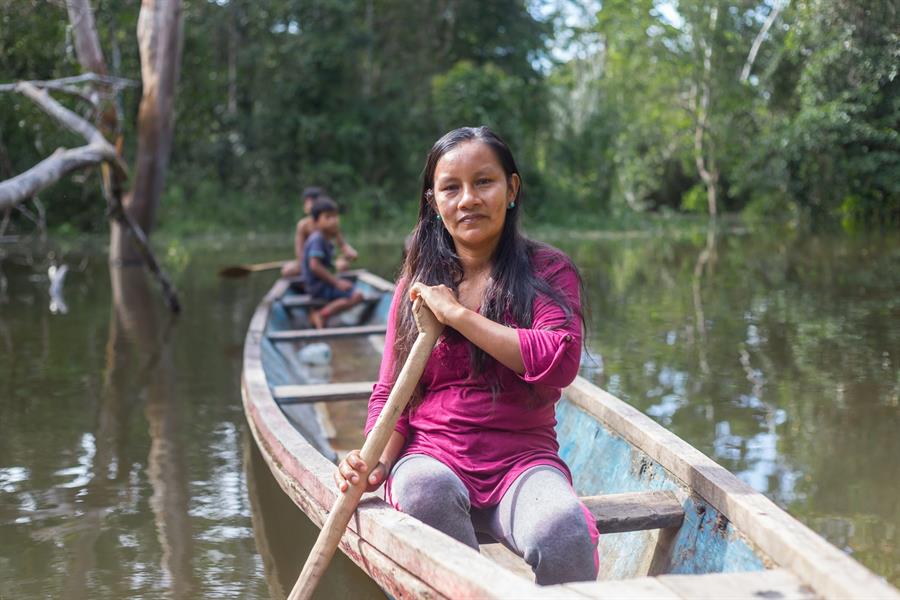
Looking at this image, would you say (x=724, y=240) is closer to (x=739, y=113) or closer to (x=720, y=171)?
(x=739, y=113)

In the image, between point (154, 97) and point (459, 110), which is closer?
point (154, 97)

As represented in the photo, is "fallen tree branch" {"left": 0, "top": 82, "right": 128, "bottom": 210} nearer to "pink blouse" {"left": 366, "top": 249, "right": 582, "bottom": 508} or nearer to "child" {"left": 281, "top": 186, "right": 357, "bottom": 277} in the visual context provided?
"child" {"left": 281, "top": 186, "right": 357, "bottom": 277}

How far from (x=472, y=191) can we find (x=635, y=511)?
0.82 meters

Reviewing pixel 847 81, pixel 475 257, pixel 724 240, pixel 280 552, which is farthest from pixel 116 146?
pixel 724 240

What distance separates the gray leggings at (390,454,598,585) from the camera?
1.91 m

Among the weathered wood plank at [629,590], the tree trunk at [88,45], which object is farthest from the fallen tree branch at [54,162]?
the weathered wood plank at [629,590]

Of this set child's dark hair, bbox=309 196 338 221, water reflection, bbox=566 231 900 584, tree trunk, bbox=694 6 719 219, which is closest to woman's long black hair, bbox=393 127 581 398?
water reflection, bbox=566 231 900 584

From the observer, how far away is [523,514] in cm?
198

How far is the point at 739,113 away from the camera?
20469 millimetres

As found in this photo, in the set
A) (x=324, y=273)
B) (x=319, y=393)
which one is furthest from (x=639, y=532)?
(x=324, y=273)

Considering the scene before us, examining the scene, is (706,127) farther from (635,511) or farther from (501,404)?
(501,404)

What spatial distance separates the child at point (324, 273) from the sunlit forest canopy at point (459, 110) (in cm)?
912

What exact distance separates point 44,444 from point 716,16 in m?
17.9

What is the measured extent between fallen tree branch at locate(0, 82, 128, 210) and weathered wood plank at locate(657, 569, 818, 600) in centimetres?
519
